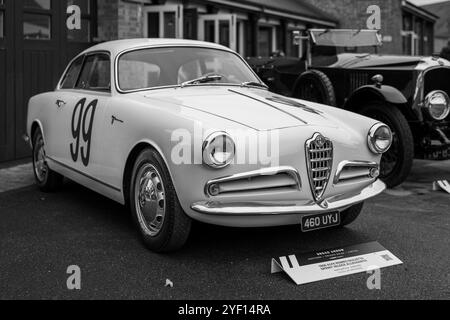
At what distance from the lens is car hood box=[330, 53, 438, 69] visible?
7.04 meters

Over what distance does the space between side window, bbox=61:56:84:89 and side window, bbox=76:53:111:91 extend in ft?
0.41

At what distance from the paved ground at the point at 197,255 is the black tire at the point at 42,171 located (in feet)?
1.12

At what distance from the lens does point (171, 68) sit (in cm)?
488

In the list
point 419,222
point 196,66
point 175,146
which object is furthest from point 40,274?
point 419,222

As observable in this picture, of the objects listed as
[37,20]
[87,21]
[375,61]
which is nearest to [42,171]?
[37,20]

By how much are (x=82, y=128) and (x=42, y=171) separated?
56.5 inches

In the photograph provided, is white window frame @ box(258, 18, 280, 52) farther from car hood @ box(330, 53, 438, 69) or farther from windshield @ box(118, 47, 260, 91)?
windshield @ box(118, 47, 260, 91)

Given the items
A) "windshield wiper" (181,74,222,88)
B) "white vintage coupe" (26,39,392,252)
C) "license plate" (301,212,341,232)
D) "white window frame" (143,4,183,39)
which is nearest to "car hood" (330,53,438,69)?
"white vintage coupe" (26,39,392,252)

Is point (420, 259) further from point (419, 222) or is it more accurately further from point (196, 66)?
point (196, 66)

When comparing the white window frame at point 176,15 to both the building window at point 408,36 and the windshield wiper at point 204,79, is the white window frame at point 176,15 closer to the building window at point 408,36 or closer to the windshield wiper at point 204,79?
the windshield wiper at point 204,79

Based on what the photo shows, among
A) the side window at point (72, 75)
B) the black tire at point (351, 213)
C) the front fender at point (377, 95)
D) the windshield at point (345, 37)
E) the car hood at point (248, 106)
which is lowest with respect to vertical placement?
the black tire at point (351, 213)

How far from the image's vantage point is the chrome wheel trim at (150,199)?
3885mm

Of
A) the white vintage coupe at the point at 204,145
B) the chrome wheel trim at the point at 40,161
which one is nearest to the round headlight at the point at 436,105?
the white vintage coupe at the point at 204,145

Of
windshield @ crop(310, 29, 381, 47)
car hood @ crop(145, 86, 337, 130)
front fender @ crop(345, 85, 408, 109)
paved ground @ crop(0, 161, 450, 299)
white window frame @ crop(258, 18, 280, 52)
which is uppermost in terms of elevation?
white window frame @ crop(258, 18, 280, 52)
